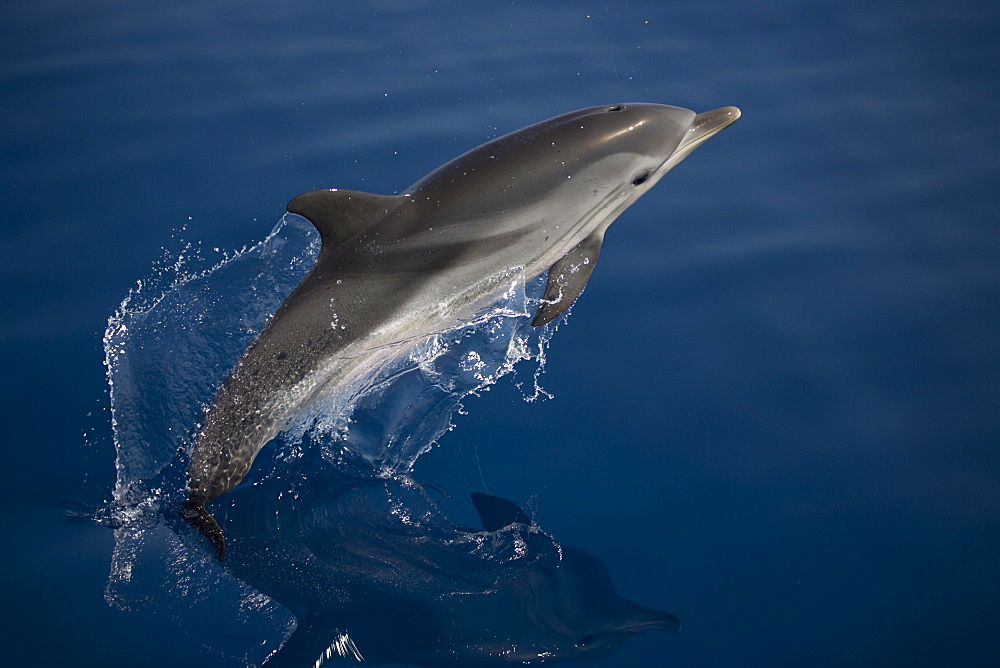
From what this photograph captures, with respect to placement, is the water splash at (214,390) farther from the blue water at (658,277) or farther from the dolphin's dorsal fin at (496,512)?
the dolphin's dorsal fin at (496,512)

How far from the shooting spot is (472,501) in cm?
373

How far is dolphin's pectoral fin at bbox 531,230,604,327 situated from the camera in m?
4.17

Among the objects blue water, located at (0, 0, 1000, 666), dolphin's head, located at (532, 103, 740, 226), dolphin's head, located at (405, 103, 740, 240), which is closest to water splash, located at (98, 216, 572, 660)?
blue water, located at (0, 0, 1000, 666)

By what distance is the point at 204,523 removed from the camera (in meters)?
3.18

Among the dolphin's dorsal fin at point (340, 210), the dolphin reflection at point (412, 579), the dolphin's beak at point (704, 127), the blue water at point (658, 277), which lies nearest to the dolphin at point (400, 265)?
the dolphin's dorsal fin at point (340, 210)

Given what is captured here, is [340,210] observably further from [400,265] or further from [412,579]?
[412,579]

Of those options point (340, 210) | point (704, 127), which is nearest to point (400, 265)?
point (340, 210)

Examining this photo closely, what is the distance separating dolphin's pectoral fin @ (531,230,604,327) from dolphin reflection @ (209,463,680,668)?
1036mm

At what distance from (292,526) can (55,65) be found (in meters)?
5.19

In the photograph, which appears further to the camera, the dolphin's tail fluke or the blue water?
the blue water

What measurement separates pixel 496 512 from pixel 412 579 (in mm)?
494

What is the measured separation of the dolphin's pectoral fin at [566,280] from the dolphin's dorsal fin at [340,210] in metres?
0.99

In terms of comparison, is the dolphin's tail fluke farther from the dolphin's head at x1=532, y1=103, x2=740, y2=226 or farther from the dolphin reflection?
the dolphin's head at x1=532, y1=103, x2=740, y2=226

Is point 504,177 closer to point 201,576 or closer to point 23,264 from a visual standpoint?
point 201,576
